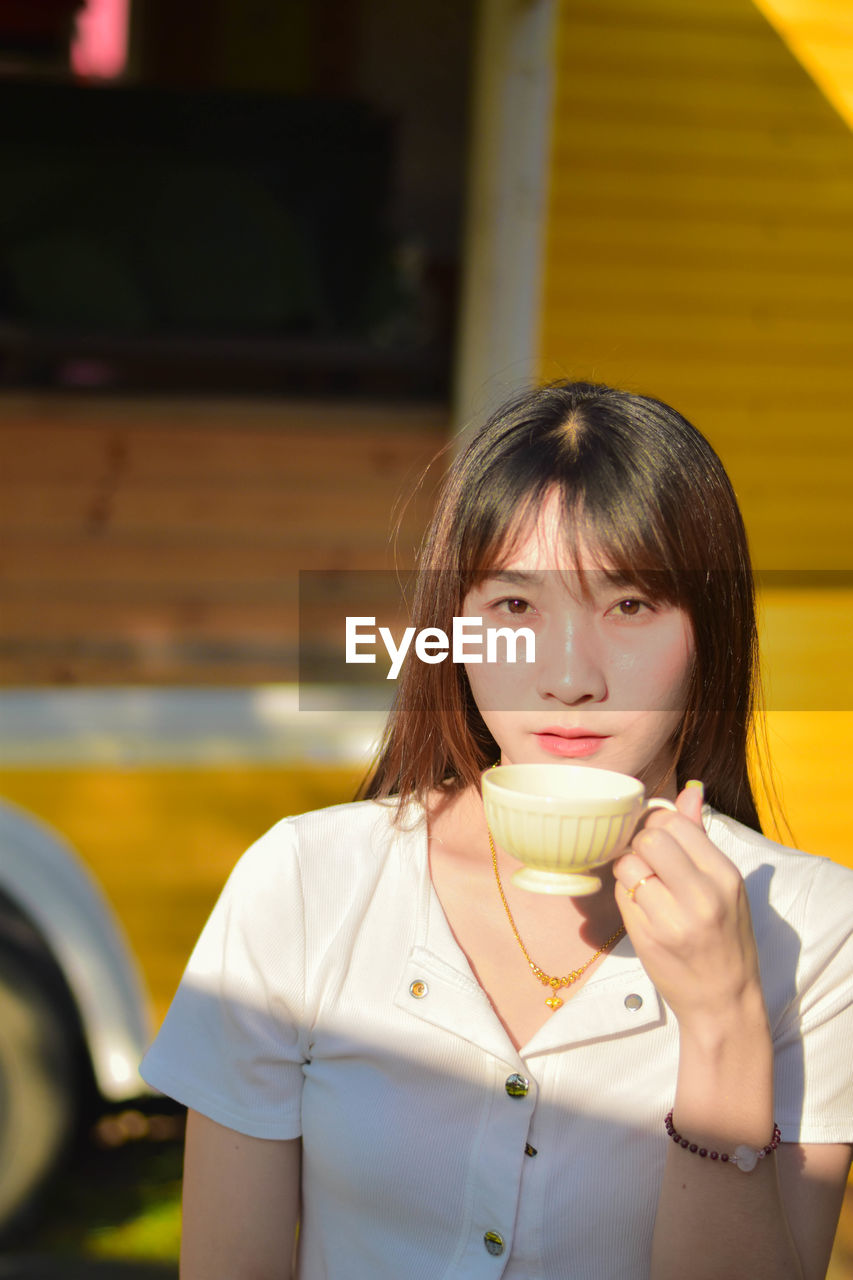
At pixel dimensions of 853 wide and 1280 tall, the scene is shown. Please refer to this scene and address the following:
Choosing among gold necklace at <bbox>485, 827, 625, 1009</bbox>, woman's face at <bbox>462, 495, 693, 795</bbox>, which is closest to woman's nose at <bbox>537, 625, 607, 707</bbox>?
woman's face at <bbox>462, 495, 693, 795</bbox>

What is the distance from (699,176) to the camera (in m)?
4.93

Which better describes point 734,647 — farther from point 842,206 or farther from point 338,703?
point 842,206

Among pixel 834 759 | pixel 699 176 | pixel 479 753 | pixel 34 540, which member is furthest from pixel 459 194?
pixel 479 753

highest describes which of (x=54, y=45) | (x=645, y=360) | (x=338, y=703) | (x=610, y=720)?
(x=54, y=45)

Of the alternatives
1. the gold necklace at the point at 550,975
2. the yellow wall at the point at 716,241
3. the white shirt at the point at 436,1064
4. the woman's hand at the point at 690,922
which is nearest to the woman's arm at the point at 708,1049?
the woman's hand at the point at 690,922

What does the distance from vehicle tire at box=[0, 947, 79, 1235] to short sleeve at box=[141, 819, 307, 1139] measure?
7.81 ft

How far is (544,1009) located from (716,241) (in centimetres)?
410

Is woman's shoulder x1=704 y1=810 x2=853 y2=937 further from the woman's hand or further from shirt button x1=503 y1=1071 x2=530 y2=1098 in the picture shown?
shirt button x1=503 y1=1071 x2=530 y2=1098

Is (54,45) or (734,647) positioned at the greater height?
(54,45)

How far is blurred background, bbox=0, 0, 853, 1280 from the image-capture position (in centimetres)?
479

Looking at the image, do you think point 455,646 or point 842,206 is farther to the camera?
point 842,206

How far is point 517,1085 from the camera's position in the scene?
1.49 m

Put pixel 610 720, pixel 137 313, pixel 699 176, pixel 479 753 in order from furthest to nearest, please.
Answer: pixel 137 313, pixel 699 176, pixel 479 753, pixel 610 720

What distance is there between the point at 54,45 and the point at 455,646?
4.44m
